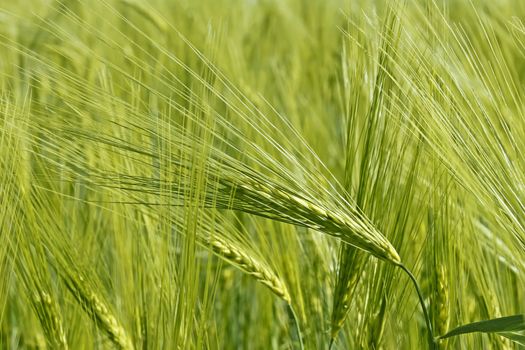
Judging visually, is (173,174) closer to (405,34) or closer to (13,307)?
(405,34)

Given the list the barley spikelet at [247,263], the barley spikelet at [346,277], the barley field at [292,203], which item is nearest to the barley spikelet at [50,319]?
the barley field at [292,203]

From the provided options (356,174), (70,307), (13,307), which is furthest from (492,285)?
(13,307)

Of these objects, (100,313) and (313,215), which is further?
(100,313)

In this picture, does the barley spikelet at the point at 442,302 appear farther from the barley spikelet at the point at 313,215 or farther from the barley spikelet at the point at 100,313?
the barley spikelet at the point at 100,313

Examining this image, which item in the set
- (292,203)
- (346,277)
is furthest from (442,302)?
(292,203)

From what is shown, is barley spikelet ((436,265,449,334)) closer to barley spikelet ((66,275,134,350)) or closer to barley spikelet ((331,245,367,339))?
barley spikelet ((331,245,367,339))

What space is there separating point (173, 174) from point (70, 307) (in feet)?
1.05

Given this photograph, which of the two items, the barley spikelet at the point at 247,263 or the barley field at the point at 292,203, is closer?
the barley field at the point at 292,203

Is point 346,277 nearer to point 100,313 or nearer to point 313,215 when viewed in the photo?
point 313,215

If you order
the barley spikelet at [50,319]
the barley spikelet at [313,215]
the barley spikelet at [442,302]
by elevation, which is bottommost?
the barley spikelet at [50,319]

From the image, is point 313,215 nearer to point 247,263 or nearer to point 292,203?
point 292,203

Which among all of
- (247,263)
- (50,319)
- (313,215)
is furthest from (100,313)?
(313,215)

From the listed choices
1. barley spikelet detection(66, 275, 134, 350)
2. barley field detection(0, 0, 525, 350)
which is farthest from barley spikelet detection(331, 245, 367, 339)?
barley spikelet detection(66, 275, 134, 350)

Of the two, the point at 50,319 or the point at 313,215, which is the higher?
the point at 313,215
